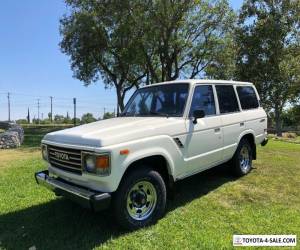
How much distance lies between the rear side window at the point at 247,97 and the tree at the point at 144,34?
1364 centimetres

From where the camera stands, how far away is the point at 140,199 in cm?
507

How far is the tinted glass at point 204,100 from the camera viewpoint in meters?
6.10

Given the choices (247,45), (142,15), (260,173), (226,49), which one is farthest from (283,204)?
(247,45)

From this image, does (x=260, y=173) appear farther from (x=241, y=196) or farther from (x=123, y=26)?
(x=123, y=26)

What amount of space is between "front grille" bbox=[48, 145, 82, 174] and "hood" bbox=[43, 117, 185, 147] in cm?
12

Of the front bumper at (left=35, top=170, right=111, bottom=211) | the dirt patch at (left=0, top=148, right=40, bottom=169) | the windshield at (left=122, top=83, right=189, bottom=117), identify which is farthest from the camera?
the dirt patch at (left=0, top=148, right=40, bottom=169)

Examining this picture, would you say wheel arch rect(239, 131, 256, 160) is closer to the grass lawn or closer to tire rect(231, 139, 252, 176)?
tire rect(231, 139, 252, 176)

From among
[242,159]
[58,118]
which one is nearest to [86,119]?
[58,118]

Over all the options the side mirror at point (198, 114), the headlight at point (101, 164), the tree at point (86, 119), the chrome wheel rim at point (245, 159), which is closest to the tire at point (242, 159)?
the chrome wheel rim at point (245, 159)

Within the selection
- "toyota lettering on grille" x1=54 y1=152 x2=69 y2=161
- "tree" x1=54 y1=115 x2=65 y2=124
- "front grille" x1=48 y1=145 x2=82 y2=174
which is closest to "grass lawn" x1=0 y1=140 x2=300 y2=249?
"front grille" x1=48 y1=145 x2=82 y2=174

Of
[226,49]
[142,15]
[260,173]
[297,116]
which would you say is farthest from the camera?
[297,116]

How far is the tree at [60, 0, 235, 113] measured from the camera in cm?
2073

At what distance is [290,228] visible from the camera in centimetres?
493

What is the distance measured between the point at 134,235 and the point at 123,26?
693 inches
